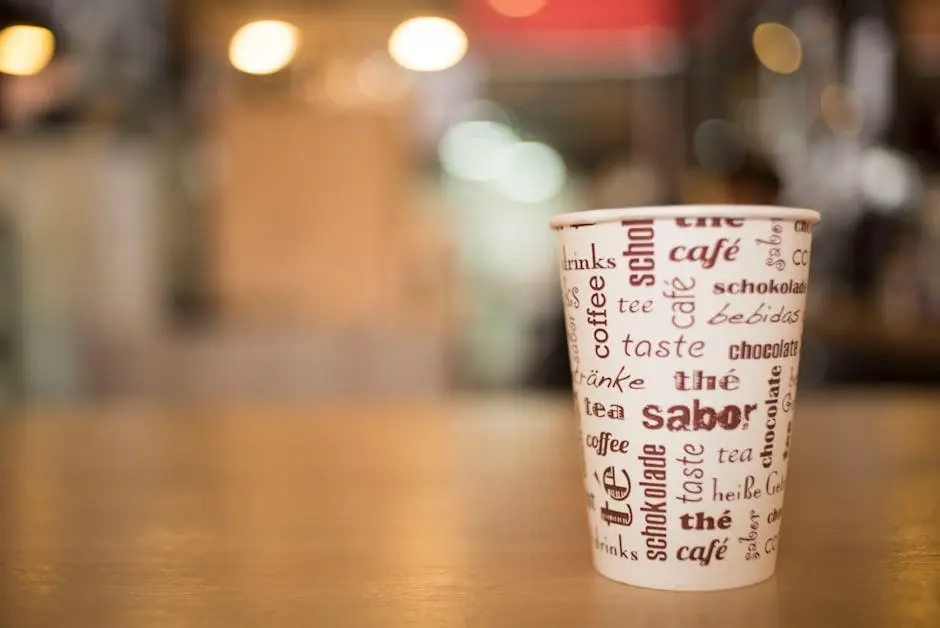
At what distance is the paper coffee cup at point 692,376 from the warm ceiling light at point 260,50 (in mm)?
3384

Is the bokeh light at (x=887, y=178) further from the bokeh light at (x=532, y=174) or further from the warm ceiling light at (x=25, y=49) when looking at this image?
the warm ceiling light at (x=25, y=49)

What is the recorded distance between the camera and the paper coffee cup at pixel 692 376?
407 mm

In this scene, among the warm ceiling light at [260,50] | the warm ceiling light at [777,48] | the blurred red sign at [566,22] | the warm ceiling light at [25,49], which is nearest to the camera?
the warm ceiling light at [25,49]

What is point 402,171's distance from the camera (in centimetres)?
308

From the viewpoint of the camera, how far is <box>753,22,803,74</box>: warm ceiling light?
3.12m

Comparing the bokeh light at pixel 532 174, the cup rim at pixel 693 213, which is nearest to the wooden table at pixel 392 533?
the cup rim at pixel 693 213

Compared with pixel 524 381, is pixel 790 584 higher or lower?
higher

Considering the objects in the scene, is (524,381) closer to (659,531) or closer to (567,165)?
(567,165)

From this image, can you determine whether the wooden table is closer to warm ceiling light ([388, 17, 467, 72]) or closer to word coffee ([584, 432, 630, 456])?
word coffee ([584, 432, 630, 456])

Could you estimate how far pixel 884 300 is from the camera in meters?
2.64

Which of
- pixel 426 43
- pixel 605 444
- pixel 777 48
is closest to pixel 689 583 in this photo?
pixel 605 444

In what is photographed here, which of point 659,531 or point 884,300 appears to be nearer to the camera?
point 659,531

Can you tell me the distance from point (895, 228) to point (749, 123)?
751 mm

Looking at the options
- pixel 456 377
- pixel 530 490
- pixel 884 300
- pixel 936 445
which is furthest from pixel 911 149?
pixel 530 490
